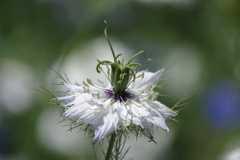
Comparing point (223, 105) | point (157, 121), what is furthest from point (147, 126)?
point (223, 105)

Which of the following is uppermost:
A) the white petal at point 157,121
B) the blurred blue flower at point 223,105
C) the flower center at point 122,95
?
the flower center at point 122,95

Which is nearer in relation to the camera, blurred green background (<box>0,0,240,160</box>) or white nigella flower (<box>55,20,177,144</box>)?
white nigella flower (<box>55,20,177,144</box>)

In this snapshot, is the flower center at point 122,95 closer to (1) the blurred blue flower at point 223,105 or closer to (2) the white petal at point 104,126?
(2) the white petal at point 104,126

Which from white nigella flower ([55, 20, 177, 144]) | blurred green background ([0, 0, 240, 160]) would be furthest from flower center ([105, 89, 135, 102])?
blurred green background ([0, 0, 240, 160])

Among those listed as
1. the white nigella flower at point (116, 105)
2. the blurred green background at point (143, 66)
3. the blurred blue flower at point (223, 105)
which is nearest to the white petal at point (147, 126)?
the white nigella flower at point (116, 105)

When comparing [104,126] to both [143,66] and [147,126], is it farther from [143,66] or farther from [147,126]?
[143,66]

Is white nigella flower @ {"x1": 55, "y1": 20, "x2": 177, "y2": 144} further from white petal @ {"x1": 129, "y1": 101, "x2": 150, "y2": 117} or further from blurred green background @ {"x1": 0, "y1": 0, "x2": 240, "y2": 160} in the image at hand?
blurred green background @ {"x1": 0, "y1": 0, "x2": 240, "y2": 160}

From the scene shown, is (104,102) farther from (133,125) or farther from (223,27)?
(223,27)
